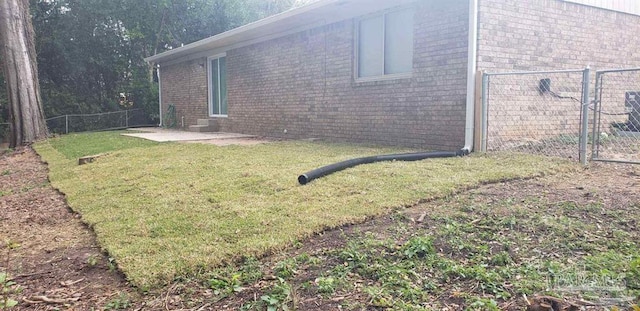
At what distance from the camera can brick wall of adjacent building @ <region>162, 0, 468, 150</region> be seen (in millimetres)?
7633

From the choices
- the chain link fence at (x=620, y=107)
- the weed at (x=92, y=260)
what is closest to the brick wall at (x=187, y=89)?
the chain link fence at (x=620, y=107)

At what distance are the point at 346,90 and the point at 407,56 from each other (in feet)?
5.74

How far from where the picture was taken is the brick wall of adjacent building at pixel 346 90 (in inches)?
301

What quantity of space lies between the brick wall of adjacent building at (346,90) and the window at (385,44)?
22 centimetres

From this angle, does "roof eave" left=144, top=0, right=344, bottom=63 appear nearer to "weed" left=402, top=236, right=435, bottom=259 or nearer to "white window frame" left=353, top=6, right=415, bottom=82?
"white window frame" left=353, top=6, right=415, bottom=82

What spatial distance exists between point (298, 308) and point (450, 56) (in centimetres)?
611

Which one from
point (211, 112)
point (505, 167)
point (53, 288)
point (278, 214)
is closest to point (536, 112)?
point (505, 167)

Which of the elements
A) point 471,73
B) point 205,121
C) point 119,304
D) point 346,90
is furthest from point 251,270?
point 205,121

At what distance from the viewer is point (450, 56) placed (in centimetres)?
758

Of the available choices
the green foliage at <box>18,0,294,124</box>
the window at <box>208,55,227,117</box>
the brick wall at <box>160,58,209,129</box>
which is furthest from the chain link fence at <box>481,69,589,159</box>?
the green foliage at <box>18,0,294,124</box>

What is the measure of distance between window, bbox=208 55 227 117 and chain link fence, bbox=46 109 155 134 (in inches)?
312

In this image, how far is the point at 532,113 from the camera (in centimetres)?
785

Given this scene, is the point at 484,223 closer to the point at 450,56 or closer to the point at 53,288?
the point at 53,288

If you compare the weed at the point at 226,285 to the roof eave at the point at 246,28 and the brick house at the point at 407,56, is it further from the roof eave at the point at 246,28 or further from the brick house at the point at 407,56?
the roof eave at the point at 246,28
